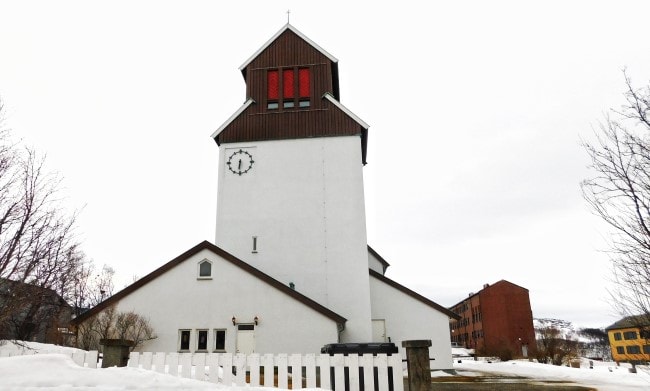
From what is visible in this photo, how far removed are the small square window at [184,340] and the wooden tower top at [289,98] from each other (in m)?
11.0

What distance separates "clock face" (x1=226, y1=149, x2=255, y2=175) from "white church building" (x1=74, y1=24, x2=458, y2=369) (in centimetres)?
6

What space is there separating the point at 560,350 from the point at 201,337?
110 feet

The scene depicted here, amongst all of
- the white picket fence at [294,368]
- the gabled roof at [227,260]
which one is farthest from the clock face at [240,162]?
the white picket fence at [294,368]

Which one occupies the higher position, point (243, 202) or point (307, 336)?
point (243, 202)

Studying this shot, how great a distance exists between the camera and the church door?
18.3 m

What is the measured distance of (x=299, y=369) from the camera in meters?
8.28

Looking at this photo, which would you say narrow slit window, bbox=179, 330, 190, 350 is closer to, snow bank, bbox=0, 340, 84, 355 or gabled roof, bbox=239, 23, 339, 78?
snow bank, bbox=0, 340, 84, 355

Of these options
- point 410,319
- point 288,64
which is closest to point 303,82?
point 288,64

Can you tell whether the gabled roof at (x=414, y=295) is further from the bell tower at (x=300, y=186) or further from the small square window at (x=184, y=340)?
the small square window at (x=184, y=340)

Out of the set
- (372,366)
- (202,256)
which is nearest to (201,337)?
(202,256)

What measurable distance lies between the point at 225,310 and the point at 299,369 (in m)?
11.1

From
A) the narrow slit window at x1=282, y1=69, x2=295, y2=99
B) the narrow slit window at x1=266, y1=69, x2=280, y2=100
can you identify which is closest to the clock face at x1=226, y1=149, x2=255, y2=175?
the narrow slit window at x1=266, y1=69, x2=280, y2=100

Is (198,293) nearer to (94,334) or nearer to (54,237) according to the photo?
(94,334)

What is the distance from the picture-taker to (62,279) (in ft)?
30.3
